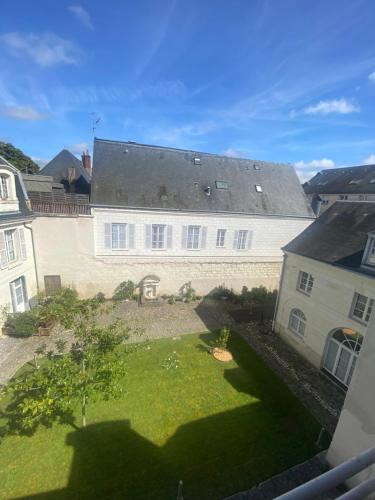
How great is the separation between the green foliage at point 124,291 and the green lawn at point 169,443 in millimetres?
7367

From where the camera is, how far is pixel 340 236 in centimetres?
1220

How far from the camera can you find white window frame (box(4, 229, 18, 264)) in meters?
13.5

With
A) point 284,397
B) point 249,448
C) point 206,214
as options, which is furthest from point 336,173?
point 249,448

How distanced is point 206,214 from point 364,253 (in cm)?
1082

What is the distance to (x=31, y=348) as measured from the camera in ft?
40.2

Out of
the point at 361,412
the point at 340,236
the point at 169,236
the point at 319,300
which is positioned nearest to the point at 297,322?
the point at 319,300

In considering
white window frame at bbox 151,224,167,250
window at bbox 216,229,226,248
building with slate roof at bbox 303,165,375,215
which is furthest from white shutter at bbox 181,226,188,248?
building with slate roof at bbox 303,165,375,215

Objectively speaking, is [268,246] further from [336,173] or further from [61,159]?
[336,173]

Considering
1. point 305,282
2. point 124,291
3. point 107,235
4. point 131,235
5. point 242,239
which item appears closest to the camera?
point 305,282

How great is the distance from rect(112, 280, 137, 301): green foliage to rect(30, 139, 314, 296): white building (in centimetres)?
42

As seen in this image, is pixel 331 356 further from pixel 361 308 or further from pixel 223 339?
pixel 223 339

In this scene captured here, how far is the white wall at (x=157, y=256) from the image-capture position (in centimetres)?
1641

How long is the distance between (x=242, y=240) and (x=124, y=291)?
32.5ft

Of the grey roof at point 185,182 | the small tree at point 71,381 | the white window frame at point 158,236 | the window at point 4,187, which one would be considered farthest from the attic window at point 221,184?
the small tree at point 71,381
